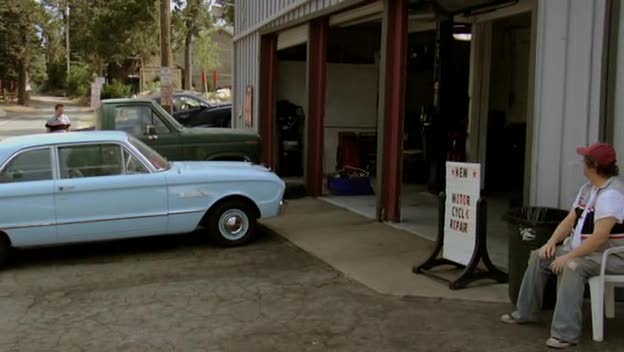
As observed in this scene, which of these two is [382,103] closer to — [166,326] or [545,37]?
[545,37]

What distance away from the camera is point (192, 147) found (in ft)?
38.2

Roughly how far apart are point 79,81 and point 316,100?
67.5 m

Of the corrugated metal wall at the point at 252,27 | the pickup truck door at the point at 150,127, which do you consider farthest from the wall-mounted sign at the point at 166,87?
the pickup truck door at the point at 150,127

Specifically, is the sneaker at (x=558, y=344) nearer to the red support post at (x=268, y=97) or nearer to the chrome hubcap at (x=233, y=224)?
the chrome hubcap at (x=233, y=224)

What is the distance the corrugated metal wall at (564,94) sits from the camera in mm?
5926

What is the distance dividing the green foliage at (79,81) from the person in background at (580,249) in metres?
70.3

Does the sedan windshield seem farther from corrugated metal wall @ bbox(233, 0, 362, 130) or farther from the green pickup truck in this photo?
corrugated metal wall @ bbox(233, 0, 362, 130)

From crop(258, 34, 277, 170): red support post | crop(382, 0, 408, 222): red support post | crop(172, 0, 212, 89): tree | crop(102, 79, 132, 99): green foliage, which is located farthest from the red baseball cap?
crop(102, 79, 132, 99): green foliage

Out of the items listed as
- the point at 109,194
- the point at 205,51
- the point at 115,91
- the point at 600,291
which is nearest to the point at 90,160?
the point at 109,194

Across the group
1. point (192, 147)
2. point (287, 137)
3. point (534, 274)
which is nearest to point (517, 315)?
point (534, 274)

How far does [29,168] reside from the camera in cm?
793

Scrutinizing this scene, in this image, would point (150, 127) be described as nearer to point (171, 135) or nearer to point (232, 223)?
point (171, 135)

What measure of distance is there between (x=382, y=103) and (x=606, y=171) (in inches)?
194

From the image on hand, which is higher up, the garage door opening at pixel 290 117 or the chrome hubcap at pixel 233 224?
the garage door opening at pixel 290 117
